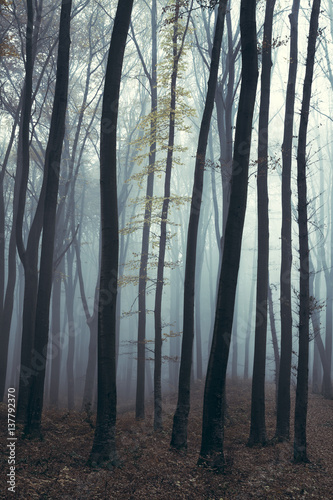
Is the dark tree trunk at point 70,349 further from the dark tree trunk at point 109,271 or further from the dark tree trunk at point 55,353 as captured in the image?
the dark tree trunk at point 109,271

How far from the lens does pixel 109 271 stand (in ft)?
23.5

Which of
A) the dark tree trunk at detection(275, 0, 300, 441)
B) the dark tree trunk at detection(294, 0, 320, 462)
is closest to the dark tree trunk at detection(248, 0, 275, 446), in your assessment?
the dark tree trunk at detection(275, 0, 300, 441)

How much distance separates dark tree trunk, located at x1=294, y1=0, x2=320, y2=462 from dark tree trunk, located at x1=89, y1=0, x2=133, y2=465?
377 cm

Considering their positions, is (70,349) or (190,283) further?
(70,349)

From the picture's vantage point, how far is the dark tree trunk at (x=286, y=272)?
9.85 meters

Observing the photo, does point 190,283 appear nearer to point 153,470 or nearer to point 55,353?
point 153,470

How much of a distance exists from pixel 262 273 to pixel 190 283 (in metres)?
1.98

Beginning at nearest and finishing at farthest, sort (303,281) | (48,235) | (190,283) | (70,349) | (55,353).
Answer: (303,281) → (48,235) → (190,283) → (55,353) → (70,349)

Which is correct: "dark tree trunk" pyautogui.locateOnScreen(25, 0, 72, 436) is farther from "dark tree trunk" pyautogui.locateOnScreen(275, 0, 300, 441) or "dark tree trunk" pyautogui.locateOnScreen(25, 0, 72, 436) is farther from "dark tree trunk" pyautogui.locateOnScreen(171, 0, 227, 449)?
"dark tree trunk" pyautogui.locateOnScreen(275, 0, 300, 441)

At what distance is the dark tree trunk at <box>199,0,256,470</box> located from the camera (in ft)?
23.1

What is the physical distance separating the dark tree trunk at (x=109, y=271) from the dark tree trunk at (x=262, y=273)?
3.66 metres

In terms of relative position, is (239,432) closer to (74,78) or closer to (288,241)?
(288,241)

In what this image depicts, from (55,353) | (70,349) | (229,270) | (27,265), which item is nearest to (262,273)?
(229,270)

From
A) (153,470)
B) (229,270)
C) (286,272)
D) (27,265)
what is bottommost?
(153,470)
